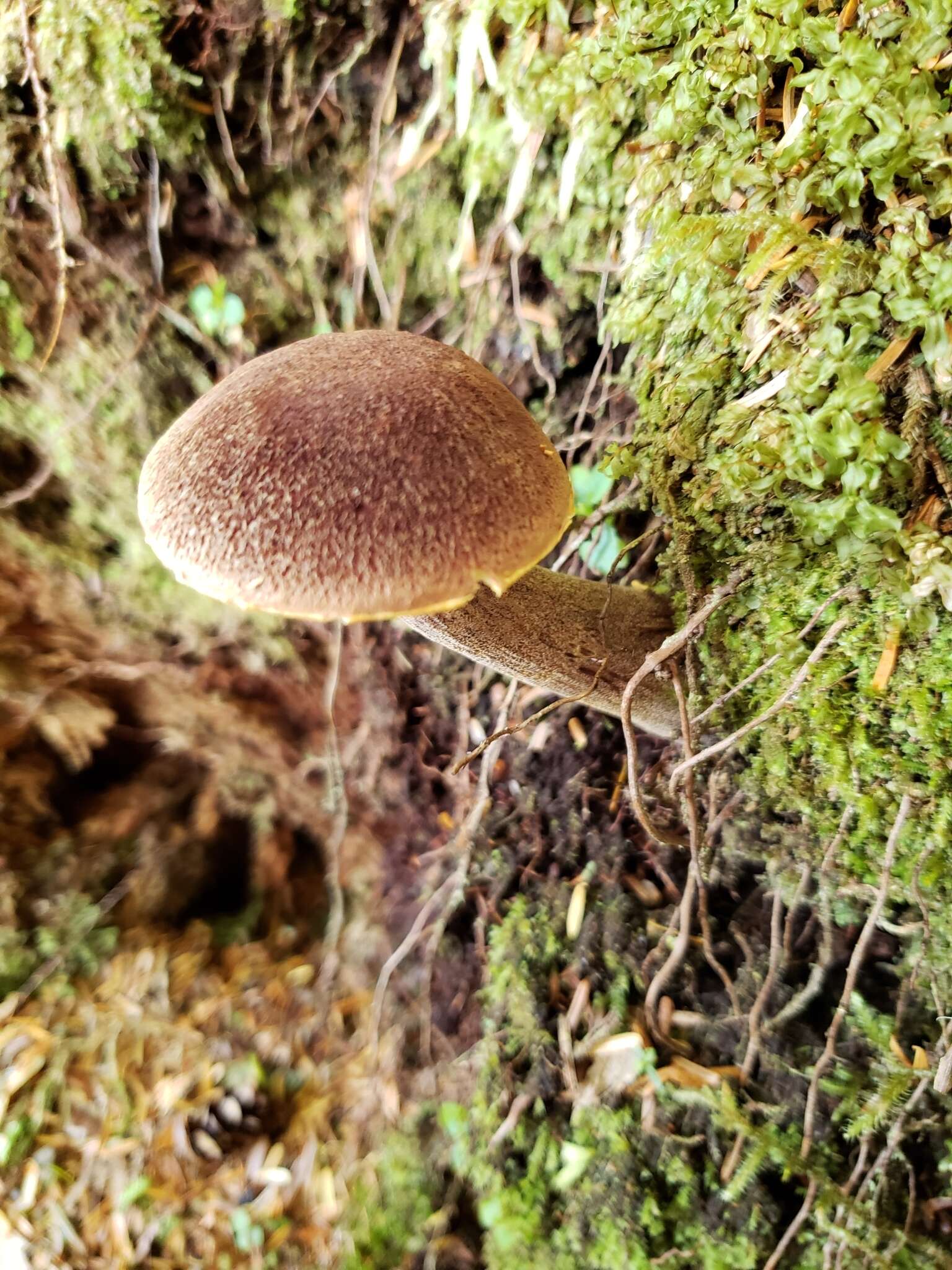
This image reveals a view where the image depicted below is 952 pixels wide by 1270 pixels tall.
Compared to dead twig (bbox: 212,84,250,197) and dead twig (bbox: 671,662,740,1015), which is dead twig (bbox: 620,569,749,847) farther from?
dead twig (bbox: 212,84,250,197)

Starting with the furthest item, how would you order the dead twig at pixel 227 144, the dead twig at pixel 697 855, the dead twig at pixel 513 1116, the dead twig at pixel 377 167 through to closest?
the dead twig at pixel 227 144 → the dead twig at pixel 377 167 → the dead twig at pixel 513 1116 → the dead twig at pixel 697 855

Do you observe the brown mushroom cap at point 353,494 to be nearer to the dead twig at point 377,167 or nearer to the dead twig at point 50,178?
the dead twig at point 377,167

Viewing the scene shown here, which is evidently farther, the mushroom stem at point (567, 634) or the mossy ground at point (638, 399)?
the mushroom stem at point (567, 634)

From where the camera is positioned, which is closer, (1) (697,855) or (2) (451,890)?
(1) (697,855)

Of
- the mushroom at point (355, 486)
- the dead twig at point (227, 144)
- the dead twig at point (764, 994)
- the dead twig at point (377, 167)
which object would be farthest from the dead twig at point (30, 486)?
the dead twig at point (764, 994)

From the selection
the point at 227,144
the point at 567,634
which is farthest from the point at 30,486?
the point at 567,634

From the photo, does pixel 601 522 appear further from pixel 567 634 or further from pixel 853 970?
pixel 853 970
